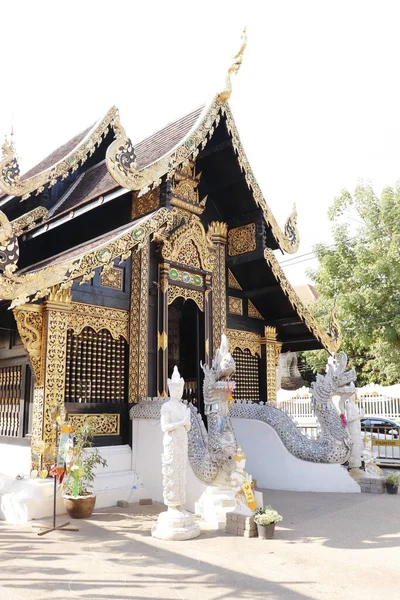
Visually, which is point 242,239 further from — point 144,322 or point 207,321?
point 144,322

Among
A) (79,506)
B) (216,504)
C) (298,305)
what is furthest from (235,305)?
(79,506)

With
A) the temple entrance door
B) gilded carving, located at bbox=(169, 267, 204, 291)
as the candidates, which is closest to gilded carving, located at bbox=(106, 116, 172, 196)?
gilded carving, located at bbox=(169, 267, 204, 291)

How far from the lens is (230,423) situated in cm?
605

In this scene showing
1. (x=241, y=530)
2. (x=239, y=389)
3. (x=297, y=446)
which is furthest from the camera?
(x=239, y=389)

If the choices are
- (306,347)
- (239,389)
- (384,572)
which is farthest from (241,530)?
(306,347)

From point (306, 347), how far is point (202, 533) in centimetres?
541

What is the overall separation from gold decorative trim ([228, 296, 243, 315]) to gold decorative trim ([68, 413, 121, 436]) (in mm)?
2953

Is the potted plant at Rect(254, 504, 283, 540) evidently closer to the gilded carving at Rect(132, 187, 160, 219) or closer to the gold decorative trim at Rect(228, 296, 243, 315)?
the gilded carving at Rect(132, 187, 160, 219)

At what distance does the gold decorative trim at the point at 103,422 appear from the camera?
21.3 ft

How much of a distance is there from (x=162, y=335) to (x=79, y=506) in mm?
2613

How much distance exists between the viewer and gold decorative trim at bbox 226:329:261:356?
8945 mm

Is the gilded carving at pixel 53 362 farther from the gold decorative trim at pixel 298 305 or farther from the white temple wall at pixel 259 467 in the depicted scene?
the gold decorative trim at pixel 298 305

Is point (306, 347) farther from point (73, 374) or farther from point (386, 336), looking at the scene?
point (386, 336)

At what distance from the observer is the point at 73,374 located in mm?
6613
